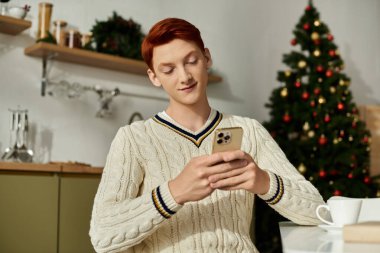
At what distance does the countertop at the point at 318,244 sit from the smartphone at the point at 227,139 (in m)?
0.20

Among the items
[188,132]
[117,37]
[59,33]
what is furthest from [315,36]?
[188,132]

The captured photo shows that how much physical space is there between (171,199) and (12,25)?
95.8 inches

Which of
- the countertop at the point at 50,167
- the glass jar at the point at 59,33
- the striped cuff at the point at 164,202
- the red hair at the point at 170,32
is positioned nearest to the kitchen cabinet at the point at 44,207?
the countertop at the point at 50,167

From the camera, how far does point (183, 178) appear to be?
1.17 m

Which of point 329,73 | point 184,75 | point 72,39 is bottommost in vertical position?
point 184,75

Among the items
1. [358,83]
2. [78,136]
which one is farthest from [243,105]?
[78,136]

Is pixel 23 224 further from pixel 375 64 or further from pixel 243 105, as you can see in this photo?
pixel 375 64

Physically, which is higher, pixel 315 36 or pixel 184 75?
pixel 315 36

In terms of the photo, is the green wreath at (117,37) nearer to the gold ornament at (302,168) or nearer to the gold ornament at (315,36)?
the gold ornament at (315,36)

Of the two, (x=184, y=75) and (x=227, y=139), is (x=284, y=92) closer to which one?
(x=184, y=75)

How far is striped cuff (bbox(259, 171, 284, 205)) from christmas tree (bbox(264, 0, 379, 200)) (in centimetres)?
266

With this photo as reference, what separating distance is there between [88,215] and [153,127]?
5.84 ft

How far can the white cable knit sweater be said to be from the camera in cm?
124

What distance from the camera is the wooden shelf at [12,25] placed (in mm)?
3219
